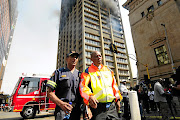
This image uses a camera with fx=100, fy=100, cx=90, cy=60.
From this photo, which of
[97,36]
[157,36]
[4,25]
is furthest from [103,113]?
[4,25]

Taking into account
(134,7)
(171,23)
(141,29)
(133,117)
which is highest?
(134,7)

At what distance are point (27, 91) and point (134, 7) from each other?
64.7 feet

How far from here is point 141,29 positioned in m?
15.7

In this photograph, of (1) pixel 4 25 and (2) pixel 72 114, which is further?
(1) pixel 4 25

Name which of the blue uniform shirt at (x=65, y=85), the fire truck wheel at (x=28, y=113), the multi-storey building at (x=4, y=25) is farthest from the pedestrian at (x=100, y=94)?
the multi-storey building at (x=4, y=25)

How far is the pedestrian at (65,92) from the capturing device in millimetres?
1450

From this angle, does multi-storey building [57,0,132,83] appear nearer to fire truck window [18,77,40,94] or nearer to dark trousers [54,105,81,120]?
fire truck window [18,77,40,94]

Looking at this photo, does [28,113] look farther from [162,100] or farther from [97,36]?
[97,36]

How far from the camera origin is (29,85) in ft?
23.8

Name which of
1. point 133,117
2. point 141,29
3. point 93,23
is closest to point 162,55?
point 141,29

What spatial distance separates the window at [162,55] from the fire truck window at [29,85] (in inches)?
560

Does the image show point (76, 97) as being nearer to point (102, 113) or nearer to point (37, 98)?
point (102, 113)

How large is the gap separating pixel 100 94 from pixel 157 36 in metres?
15.4

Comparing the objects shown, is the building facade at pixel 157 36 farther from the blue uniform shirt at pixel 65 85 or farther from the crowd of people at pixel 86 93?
the blue uniform shirt at pixel 65 85
